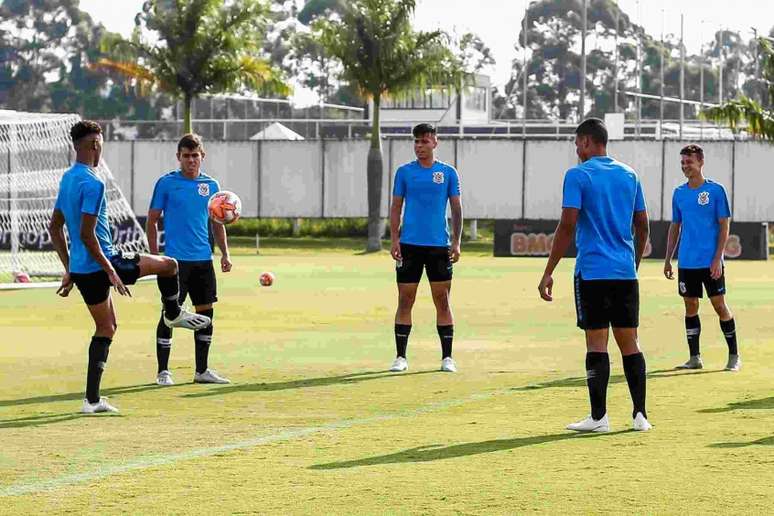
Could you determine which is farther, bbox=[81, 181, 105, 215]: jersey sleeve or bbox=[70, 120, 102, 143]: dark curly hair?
bbox=[70, 120, 102, 143]: dark curly hair

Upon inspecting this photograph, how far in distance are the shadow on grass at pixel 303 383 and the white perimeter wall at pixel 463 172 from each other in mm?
47994

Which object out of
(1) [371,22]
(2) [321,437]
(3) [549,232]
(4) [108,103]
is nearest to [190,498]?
(2) [321,437]

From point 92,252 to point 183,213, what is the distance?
2636mm

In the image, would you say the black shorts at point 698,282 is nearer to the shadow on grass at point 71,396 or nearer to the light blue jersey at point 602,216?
the light blue jersey at point 602,216

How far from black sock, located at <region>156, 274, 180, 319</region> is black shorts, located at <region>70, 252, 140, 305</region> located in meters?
0.75

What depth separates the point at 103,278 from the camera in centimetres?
1213

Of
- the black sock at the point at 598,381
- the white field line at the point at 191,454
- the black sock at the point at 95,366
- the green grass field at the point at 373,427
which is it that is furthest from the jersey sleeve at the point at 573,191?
the black sock at the point at 95,366

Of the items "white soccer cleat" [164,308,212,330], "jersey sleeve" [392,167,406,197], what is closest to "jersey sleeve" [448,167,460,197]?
"jersey sleeve" [392,167,406,197]

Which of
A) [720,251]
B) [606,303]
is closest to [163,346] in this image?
[606,303]

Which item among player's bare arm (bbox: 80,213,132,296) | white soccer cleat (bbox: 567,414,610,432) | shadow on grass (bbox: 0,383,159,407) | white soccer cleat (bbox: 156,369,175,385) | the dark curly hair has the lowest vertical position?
shadow on grass (bbox: 0,383,159,407)

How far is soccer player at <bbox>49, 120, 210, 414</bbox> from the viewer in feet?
39.1

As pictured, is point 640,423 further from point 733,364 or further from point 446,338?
point 733,364

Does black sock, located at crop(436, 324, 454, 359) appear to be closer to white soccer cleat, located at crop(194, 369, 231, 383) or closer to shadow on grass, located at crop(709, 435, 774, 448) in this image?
white soccer cleat, located at crop(194, 369, 231, 383)

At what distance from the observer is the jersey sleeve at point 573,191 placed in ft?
36.0
